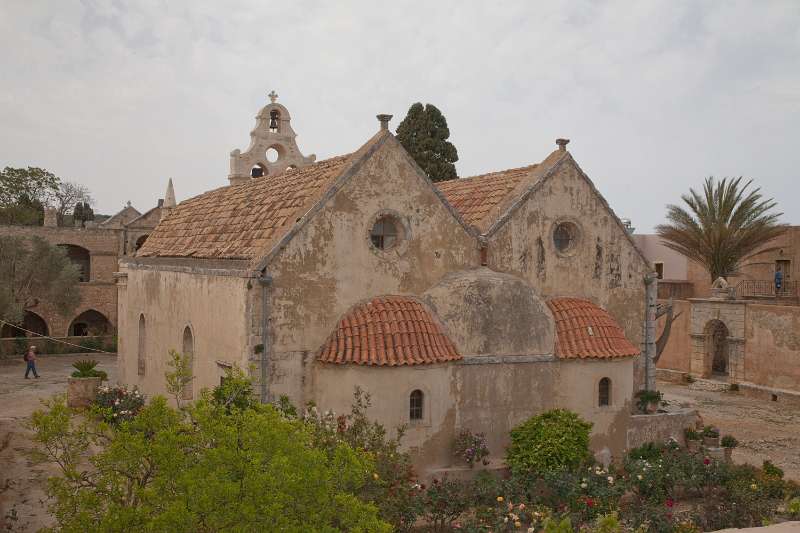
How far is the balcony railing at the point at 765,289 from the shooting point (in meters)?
39.7

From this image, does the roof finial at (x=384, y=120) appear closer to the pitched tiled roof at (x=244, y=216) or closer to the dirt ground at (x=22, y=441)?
the pitched tiled roof at (x=244, y=216)

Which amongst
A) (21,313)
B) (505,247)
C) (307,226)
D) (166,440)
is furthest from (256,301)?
(21,313)

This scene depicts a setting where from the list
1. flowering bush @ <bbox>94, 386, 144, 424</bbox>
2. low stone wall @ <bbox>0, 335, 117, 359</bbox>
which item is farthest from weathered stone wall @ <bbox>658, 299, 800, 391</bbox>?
low stone wall @ <bbox>0, 335, 117, 359</bbox>

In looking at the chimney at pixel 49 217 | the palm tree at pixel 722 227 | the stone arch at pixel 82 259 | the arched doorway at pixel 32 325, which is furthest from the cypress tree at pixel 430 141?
the chimney at pixel 49 217

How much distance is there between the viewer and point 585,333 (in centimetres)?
1769

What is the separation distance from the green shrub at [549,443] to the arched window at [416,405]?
2080mm

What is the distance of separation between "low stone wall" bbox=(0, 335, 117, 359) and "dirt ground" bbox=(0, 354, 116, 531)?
1.38m

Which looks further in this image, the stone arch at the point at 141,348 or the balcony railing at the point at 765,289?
the balcony railing at the point at 765,289

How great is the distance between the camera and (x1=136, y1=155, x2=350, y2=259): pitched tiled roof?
53.7 feet

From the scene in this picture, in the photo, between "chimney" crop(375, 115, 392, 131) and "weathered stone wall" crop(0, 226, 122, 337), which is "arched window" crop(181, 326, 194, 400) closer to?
"chimney" crop(375, 115, 392, 131)

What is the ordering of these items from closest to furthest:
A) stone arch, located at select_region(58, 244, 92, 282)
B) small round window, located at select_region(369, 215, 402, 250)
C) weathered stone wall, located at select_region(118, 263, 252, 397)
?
weathered stone wall, located at select_region(118, 263, 252, 397)
small round window, located at select_region(369, 215, 402, 250)
stone arch, located at select_region(58, 244, 92, 282)

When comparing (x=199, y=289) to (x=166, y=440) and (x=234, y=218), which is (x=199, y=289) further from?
(x=166, y=440)

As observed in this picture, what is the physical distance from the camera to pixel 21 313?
130ft

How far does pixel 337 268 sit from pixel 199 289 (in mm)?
4066
